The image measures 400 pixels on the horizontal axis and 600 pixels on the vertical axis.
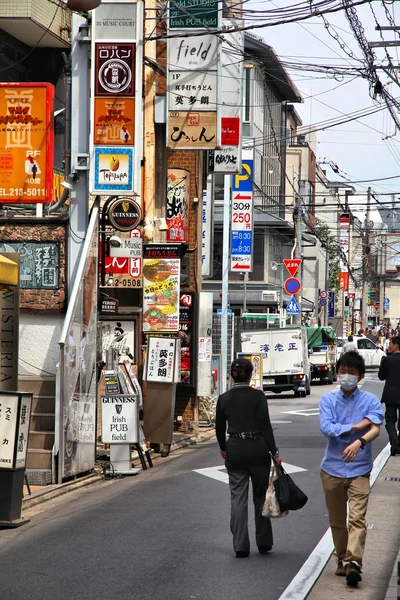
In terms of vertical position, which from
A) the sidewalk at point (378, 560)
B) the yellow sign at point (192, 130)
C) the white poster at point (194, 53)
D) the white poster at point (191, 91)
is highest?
the white poster at point (194, 53)

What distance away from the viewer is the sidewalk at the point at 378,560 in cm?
808

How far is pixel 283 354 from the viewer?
36125 millimetres

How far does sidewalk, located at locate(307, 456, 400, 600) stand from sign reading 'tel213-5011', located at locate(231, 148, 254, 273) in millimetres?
17364

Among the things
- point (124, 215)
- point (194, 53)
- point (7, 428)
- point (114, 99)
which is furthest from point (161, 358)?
point (7, 428)

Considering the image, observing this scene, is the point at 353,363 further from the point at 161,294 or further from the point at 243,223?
the point at 243,223

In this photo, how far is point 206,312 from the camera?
23953mm

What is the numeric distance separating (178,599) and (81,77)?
11020mm

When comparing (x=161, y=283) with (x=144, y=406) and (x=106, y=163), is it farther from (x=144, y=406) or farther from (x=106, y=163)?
(x=106, y=163)

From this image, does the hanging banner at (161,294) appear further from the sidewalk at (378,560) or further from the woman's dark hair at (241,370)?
the woman's dark hair at (241,370)

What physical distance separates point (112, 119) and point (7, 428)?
7.12m

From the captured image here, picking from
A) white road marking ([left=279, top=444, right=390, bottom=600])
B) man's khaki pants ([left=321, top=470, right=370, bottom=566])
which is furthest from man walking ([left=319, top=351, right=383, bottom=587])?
white road marking ([left=279, top=444, right=390, bottom=600])

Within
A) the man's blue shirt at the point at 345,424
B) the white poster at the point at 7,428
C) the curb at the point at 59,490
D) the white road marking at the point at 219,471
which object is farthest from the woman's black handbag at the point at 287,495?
the white road marking at the point at 219,471

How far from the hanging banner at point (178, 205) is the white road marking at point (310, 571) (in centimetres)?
1390

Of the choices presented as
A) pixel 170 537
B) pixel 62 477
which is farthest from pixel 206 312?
pixel 170 537
